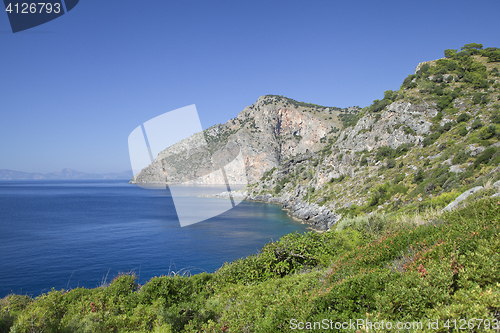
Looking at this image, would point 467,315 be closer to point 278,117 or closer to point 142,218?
point 142,218

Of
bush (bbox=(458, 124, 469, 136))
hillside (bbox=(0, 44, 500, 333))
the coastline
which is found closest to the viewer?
hillside (bbox=(0, 44, 500, 333))

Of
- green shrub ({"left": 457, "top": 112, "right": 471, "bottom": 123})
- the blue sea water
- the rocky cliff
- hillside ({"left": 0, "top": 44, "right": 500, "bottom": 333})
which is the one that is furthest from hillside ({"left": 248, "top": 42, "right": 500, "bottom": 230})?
the blue sea water

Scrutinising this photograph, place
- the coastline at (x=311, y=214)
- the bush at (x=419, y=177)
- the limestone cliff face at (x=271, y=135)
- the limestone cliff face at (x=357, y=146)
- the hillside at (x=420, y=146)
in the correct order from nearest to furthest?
the hillside at (x=420, y=146), the bush at (x=419, y=177), the limestone cliff face at (x=357, y=146), the coastline at (x=311, y=214), the limestone cliff face at (x=271, y=135)

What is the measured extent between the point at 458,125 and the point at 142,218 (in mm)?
49822

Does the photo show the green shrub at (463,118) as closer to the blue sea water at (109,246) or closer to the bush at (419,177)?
the bush at (419,177)

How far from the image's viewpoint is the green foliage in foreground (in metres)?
3.51

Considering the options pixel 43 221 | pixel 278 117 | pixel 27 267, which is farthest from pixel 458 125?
pixel 278 117

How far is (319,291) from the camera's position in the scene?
4.92 m

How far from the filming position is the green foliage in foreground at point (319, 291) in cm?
351

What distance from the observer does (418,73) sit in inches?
1773

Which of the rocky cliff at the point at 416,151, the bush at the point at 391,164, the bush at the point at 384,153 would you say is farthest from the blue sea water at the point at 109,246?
the bush at the point at 384,153

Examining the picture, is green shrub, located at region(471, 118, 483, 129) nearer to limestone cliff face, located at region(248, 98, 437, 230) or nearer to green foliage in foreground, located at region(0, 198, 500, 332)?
limestone cliff face, located at region(248, 98, 437, 230)

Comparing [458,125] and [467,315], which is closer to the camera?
[467,315]

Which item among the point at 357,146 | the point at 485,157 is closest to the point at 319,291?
the point at 485,157
